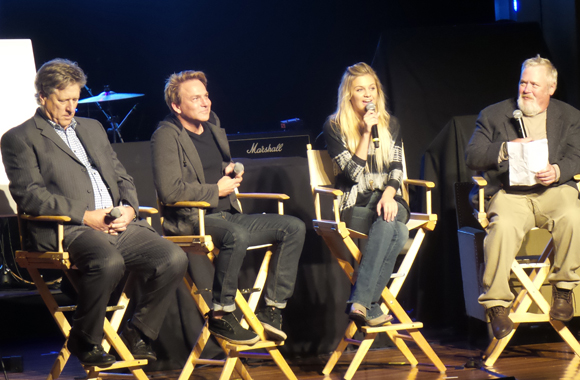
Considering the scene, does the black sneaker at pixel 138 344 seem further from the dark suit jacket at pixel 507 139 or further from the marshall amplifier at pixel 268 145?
the marshall amplifier at pixel 268 145

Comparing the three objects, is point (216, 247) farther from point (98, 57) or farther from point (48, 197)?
point (98, 57)

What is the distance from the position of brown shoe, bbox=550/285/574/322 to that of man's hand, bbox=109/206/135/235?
2042 millimetres

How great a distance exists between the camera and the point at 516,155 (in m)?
3.44

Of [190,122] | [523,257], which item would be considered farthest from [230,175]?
[523,257]

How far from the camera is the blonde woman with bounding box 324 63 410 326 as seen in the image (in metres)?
3.27

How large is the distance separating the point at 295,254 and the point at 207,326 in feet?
1.76

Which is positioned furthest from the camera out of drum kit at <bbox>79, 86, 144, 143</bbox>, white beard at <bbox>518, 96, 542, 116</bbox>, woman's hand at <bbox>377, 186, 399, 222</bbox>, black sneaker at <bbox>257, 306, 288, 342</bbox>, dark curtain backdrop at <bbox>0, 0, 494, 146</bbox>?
dark curtain backdrop at <bbox>0, 0, 494, 146</bbox>

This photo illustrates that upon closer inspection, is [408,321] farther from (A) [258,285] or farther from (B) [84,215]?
(B) [84,215]

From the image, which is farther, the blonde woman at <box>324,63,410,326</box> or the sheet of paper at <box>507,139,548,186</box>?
the sheet of paper at <box>507,139,548,186</box>

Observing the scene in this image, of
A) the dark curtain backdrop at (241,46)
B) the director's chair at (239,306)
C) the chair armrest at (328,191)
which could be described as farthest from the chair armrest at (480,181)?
the dark curtain backdrop at (241,46)

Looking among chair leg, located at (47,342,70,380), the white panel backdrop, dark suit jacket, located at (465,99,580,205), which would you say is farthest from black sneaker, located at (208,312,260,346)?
the white panel backdrop

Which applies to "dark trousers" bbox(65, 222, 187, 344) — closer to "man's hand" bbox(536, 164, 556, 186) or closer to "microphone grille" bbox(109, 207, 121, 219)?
"microphone grille" bbox(109, 207, 121, 219)

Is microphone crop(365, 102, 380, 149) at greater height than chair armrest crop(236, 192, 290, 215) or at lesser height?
greater

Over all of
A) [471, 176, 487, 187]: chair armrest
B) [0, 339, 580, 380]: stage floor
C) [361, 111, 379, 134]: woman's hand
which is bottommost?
[0, 339, 580, 380]: stage floor
